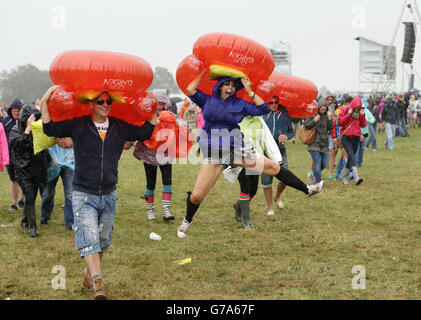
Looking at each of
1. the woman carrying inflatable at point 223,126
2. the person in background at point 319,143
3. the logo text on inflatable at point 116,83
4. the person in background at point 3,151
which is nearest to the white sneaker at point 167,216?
the woman carrying inflatable at point 223,126

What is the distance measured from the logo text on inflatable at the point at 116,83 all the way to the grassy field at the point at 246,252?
2006 millimetres

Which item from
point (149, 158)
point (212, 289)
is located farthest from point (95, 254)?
point (149, 158)

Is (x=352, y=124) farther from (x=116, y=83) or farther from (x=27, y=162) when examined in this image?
(x=116, y=83)

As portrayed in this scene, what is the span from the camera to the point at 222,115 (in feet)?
16.5

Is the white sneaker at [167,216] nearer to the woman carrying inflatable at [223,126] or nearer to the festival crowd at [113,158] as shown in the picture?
the festival crowd at [113,158]

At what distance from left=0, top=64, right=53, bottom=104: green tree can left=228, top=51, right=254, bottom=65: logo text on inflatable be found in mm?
99217

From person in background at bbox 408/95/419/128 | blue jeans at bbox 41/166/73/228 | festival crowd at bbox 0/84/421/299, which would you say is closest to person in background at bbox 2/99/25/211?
festival crowd at bbox 0/84/421/299

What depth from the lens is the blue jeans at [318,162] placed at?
924 centimetres

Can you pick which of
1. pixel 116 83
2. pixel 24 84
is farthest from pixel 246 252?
pixel 24 84

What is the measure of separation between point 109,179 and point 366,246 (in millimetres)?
3513

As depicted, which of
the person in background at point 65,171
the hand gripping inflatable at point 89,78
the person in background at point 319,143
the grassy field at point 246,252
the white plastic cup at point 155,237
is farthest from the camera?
the person in background at point 319,143

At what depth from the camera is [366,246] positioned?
5879 millimetres

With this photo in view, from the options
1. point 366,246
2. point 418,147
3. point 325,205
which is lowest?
point 418,147
